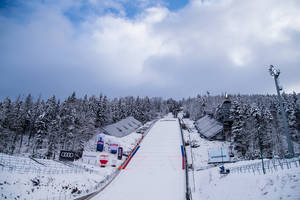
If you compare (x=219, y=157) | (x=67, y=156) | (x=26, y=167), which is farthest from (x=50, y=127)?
(x=219, y=157)

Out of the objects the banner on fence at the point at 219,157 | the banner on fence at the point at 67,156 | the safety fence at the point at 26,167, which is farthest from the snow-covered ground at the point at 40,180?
the banner on fence at the point at 219,157

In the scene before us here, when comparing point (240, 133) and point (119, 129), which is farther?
point (119, 129)

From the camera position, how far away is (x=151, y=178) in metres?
25.0

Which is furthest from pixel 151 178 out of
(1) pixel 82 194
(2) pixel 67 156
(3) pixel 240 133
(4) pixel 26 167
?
(3) pixel 240 133

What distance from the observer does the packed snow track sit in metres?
19.8

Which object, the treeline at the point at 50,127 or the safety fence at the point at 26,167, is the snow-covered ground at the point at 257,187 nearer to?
the safety fence at the point at 26,167

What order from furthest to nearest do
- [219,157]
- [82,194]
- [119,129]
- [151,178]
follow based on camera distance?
[119,129] → [219,157] → [151,178] → [82,194]

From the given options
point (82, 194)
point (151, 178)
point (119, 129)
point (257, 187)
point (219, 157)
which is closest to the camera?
point (257, 187)

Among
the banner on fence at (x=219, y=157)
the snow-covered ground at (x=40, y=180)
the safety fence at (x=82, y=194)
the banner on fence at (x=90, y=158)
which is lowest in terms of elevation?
the safety fence at (x=82, y=194)

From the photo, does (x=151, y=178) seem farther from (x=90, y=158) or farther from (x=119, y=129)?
(x=119, y=129)

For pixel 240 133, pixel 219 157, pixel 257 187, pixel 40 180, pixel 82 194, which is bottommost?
pixel 82 194

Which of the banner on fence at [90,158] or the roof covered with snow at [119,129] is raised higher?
the roof covered with snow at [119,129]

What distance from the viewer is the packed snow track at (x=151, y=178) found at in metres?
19.8

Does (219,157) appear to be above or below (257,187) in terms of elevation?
above
